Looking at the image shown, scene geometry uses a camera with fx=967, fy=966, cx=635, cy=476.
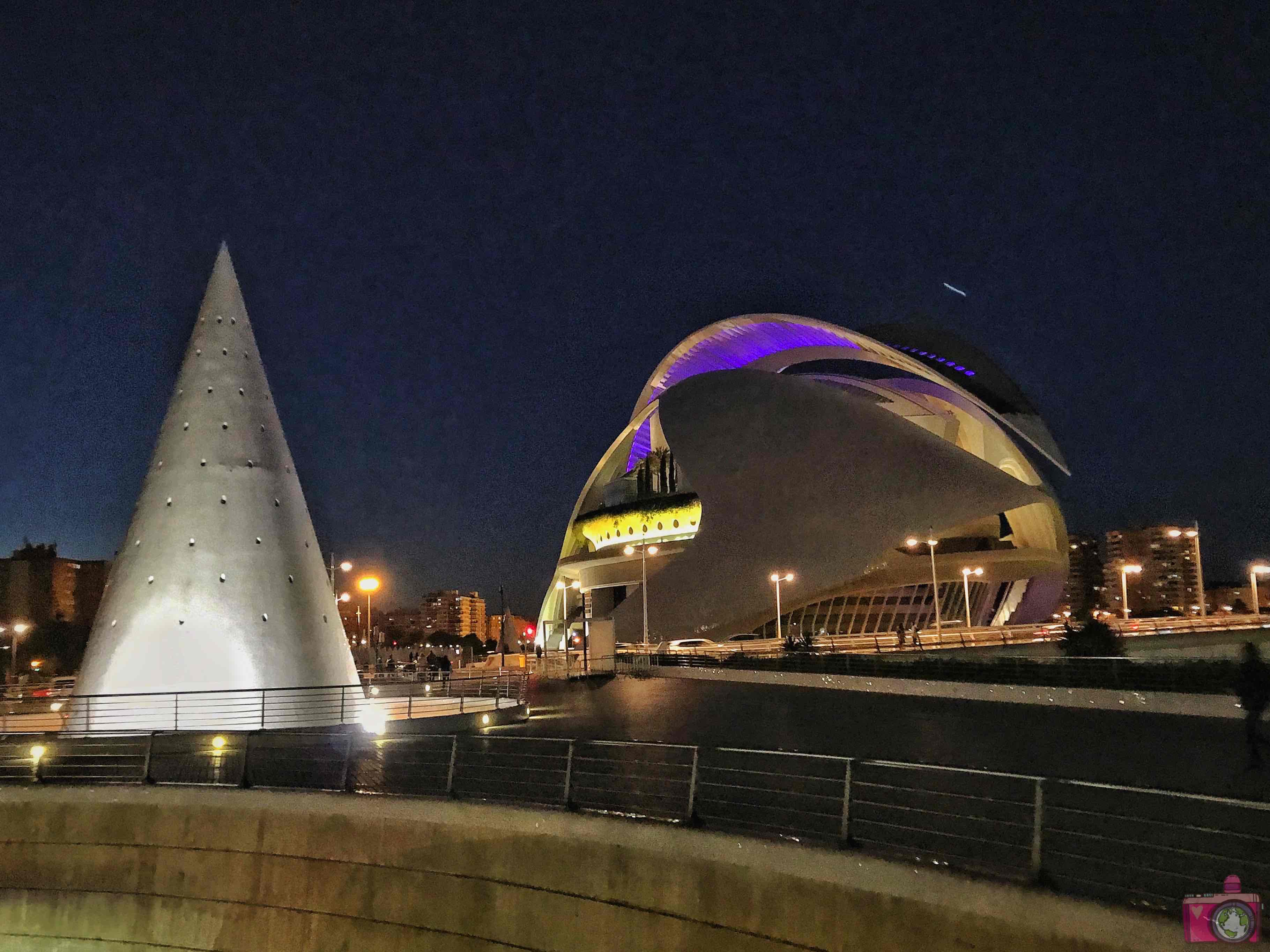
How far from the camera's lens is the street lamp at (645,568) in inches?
1594

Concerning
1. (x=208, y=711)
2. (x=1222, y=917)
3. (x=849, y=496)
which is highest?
(x=849, y=496)

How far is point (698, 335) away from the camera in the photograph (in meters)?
52.3

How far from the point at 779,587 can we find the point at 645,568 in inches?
231

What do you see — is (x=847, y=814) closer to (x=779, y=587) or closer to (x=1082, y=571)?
(x=779, y=587)

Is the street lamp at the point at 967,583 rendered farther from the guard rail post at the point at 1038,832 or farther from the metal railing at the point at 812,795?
the guard rail post at the point at 1038,832

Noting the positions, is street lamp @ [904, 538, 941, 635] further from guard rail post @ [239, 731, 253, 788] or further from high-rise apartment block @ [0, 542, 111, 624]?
high-rise apartment block @ [0, 542, 111, 624]

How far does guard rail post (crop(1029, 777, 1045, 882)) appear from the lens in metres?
4.70

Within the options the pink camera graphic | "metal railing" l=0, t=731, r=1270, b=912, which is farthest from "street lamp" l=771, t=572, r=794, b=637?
the pink camera graphic

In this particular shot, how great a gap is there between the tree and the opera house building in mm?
8891

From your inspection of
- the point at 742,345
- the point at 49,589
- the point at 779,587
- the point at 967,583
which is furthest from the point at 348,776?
the point at 49,589

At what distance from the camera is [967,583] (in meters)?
43.8

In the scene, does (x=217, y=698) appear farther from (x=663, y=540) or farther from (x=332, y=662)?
(x=663, y=540)

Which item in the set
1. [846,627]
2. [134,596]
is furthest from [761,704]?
[846,627]

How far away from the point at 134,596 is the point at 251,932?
669 centimetres
